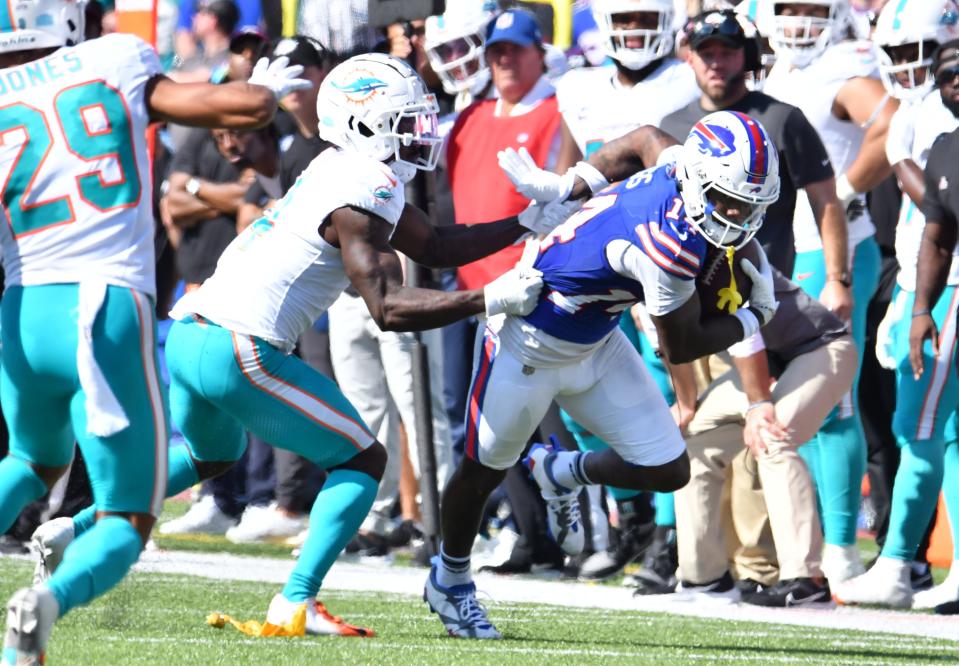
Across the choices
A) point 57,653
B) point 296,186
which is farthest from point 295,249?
point 57,653

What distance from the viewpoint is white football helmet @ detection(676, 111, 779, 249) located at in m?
5.79

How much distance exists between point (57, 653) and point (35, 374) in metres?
0.79

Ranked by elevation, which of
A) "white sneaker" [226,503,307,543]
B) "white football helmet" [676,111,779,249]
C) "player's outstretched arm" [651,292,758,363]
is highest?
"white football helmet" [676,111,779,249]

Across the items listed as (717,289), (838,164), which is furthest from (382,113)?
(838,164)

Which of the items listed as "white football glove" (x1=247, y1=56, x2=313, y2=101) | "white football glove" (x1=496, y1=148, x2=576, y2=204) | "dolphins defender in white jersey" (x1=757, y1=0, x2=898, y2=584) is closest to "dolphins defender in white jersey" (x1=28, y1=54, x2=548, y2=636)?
"white football glove" (x1=496, y1=148, x2=576, y2=204)

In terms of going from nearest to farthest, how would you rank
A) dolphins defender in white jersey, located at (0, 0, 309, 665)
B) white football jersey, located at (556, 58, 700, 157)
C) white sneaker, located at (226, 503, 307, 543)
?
1. dolphins defender in white jersey, located at (0, 0, 309, 665)
2. white football jersey, located at (556, 58, 700, 157)
3. white sneaker, located at (226, 503, 307, 543)

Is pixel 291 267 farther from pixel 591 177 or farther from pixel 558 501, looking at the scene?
pixel 558 501

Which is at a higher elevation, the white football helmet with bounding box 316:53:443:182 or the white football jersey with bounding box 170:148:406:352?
the white football helmet with bounding box 316:53:443:182

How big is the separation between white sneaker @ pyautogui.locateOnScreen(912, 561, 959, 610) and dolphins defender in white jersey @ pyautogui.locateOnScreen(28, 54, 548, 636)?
8.46 feet

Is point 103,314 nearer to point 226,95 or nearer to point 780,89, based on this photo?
point 226,95

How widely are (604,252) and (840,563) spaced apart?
2371 mm

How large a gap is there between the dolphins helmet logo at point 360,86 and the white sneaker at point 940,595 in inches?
121

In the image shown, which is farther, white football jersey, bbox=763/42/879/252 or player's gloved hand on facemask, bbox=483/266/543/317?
white football jersey, bbox=763/42/879/252

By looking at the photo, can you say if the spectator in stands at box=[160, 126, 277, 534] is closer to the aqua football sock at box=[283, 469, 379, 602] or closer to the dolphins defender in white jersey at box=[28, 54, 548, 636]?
the dolphins defender in white jersey at box=[28, 54, 548, 636]
